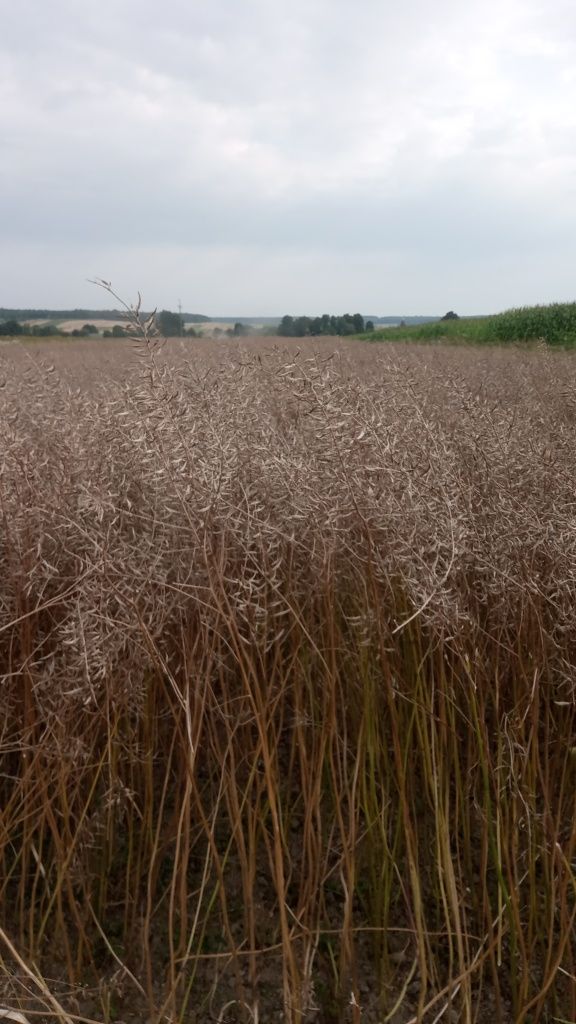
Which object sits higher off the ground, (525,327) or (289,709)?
(525,327)

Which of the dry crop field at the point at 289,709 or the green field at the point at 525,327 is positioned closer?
the dry crop field at the point at 289,709

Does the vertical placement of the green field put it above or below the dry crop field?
above

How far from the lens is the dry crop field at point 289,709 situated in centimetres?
144

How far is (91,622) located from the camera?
148cm

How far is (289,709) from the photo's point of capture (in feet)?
6.40

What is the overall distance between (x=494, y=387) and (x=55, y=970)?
296 centimetres

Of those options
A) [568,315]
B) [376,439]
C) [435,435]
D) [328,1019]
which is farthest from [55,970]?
[568,315]

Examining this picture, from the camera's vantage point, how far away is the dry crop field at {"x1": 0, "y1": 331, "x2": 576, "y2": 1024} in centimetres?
144

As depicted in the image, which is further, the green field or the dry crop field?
the green field

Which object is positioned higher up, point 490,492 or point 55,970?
point 490,492

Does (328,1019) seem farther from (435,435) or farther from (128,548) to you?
(435,435)

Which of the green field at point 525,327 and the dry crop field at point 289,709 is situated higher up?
the green field at point 525,327

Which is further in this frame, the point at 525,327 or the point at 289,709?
the point at 525,327

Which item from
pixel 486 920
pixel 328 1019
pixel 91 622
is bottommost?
pixel 328 1019
